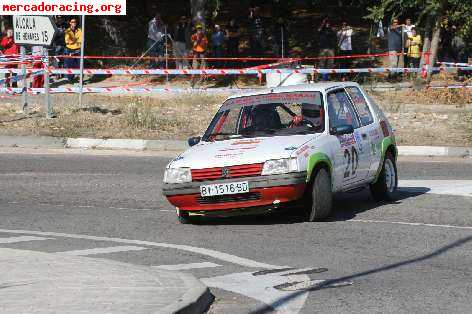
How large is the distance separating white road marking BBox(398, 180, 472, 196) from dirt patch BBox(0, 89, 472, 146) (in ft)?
21.1

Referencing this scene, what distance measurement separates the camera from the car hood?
41.1 feet

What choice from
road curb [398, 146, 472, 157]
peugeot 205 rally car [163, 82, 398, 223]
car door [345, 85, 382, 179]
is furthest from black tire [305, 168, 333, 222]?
road curb [398, 146, 472, 157]

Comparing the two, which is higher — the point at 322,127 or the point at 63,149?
the point at 322,127

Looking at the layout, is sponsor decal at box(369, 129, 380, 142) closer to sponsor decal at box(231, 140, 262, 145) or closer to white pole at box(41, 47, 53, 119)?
sponsor decal at box(231, 140, 262, 145)

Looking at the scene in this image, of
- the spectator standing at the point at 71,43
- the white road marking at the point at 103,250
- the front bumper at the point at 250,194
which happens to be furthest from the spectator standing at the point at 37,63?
the white road marking at the point at 103,250

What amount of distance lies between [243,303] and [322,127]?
5.07m

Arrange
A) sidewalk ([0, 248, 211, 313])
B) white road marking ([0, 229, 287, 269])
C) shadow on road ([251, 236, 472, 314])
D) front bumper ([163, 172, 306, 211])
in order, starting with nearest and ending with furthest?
1. sidewalk ([0, 248, 211, 313])
2. shadow on road ([251, 236, 472, 314])
3. white road marking ([0, 229, 287, 269])
4. front bumper ([163, 172, 306, 211])

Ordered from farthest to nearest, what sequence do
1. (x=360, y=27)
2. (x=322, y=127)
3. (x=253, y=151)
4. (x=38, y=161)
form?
(x=360, y=27) < (x=38, y=161) < (x=322, y=127) < (x=253, y=151)

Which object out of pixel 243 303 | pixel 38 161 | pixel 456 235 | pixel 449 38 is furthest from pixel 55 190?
pixel 449 38

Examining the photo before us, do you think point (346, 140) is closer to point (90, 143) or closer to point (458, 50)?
point (90, 143)

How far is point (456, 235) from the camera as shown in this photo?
11.9 m

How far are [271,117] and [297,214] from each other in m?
1.18

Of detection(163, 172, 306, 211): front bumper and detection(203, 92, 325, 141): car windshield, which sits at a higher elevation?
detection(203, 92, 325, 141): car windshield

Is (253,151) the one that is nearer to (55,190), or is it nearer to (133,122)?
(55,190)
